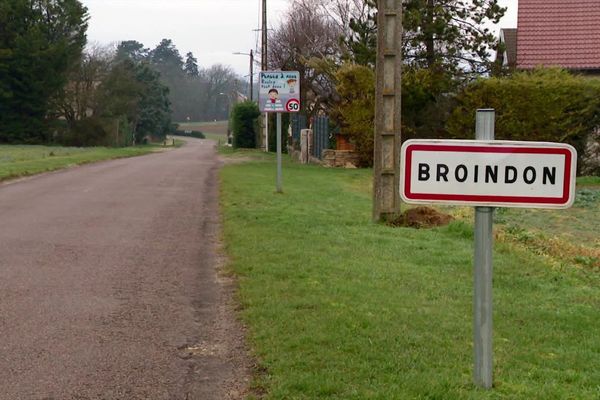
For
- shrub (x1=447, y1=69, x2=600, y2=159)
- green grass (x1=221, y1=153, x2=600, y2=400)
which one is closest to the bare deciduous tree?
shrub (x1=447, y1=69, x2=600, y2=159)

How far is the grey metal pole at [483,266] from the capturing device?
167 inches

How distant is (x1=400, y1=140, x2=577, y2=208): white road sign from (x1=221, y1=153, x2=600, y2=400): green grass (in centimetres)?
116

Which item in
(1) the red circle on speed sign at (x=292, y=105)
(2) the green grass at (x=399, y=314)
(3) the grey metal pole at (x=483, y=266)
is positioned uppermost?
(1) the red circle on speed sign at (x=292, y=105)

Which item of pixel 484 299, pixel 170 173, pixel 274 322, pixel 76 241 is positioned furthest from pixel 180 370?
pixel 170 173

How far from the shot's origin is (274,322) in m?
6.23

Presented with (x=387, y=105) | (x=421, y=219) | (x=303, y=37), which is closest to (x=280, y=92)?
(x=387, y=105)

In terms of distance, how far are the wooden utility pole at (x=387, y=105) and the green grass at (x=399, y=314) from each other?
0.89 meters

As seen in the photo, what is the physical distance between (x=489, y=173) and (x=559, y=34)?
3008 cm

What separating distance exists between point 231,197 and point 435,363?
12.5 metres

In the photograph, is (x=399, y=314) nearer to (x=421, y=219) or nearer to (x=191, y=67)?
(x=421, y=219)

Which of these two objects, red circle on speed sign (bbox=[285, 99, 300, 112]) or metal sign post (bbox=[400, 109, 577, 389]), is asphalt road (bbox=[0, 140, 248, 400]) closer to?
metal sign post (bbox=[400, 109, 577, 389])

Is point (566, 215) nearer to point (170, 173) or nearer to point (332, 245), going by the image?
point (332, 245)

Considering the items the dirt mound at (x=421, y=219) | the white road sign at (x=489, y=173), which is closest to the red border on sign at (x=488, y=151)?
the white road sign at (x=489, y=173)

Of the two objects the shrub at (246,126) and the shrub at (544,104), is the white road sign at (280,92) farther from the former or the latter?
the shrub at (246,126)
